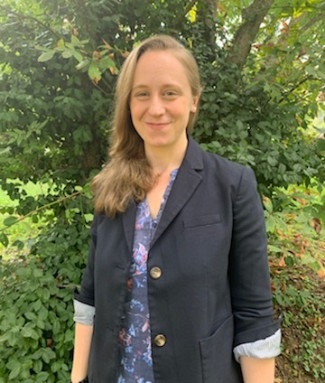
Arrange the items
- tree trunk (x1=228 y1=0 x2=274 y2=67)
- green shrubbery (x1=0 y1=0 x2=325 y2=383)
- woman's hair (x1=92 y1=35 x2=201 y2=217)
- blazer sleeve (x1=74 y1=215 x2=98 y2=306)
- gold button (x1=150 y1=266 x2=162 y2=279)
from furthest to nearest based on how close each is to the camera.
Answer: tree trunk (x1=228 y1=0 x2=274 y2=67) < green shrubbery (x1=0 y1=0 x2=325 y2=383) < blazer sleeve (x1=74 y1=215 x2=98 y2=306) < woman's hair (x1=92 y1=35 x2=201 y2=217) < gold button (x1=150 y1=266 x2=162 y2=279)

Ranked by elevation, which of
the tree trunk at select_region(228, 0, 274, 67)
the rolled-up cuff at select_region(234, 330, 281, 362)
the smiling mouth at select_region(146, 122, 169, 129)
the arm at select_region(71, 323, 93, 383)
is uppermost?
the tree trunk at select_region(228, 0, 274, 67)

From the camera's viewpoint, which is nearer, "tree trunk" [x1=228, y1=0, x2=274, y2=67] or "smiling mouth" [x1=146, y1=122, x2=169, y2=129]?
"smiling mouth" [x1=146, y1=122, x2=169, y2=129]

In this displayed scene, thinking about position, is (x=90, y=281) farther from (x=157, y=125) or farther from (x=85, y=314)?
(x=157, y=125)

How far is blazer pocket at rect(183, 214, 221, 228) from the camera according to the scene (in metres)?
1.23

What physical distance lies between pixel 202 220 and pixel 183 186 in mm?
128

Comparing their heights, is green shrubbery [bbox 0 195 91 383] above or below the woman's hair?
below

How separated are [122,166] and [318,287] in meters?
2.77

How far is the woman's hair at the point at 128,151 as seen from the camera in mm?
1340

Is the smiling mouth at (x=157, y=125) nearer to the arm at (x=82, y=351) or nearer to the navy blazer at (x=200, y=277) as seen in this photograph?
the navy blazer at (x=200, y=277)

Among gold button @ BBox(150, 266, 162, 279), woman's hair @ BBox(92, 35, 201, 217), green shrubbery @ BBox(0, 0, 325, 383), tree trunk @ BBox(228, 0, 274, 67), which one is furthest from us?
tree trunk @ BBox(228, 0, 274, 67)

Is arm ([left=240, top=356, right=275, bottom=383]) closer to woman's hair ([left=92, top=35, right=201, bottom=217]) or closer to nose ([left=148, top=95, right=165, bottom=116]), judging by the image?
woman's hair ([left=92, top=35, right=201, bottom=217])

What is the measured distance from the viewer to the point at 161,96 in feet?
4.25

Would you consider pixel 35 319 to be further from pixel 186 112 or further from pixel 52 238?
pixel 186 112

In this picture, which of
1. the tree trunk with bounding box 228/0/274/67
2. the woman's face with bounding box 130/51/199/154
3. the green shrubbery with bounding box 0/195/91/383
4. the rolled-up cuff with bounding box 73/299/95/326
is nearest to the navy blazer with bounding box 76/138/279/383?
the woman's face with bounding box 130/51/199/154
